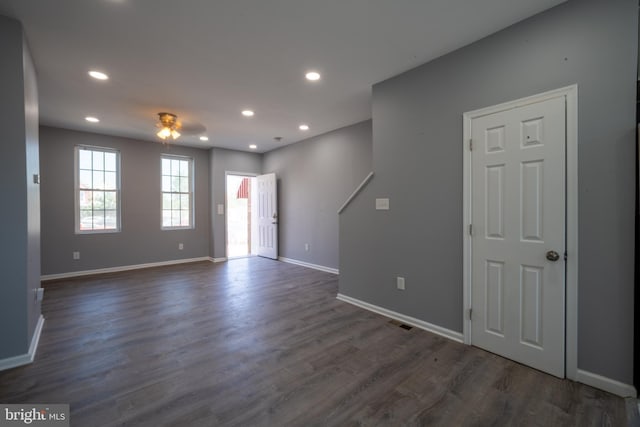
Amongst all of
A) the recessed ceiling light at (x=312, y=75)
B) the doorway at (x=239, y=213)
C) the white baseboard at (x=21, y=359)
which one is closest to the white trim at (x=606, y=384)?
the recessed ceiling light at (x=312, y=75)

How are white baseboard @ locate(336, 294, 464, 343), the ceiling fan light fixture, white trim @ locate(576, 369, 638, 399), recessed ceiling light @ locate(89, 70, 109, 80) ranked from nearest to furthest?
white trim @ locate(576, 369, 638, 399), white baseboard @ locate(336, 294, 464, 343), recessed ceiling light @ locate(89, 70, 109, 80), the ceiling fan light fixture

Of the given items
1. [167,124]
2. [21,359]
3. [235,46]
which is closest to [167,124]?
[167,124]

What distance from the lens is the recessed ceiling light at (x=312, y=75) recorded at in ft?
9.97

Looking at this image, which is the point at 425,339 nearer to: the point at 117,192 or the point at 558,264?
the point at 558,264

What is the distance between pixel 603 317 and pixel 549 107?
5.00 feet

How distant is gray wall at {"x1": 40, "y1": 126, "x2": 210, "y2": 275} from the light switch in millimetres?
4897

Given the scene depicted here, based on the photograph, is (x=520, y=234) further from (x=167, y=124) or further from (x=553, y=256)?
(x=167, y=124)

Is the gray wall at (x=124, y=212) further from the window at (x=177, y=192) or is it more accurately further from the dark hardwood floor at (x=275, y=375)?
the dark hardwood floor at (x=275, y=375)

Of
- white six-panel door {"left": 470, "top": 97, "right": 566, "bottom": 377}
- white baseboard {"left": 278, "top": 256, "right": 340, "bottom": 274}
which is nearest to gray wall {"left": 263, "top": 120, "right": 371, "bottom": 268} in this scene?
white baseboard {"left": 278, "top": 256, "right": 340, "bottom": 274}

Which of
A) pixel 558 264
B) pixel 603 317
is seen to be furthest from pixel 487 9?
pixel 603 317

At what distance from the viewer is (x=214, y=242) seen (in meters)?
6.55

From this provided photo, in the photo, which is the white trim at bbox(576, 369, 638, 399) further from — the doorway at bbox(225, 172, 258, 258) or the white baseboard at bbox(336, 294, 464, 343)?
the doorway at bbox(225, 172, 258, 258)

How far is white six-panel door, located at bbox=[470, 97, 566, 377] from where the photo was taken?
2.03 metres

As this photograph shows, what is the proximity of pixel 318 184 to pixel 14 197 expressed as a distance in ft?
14.0
